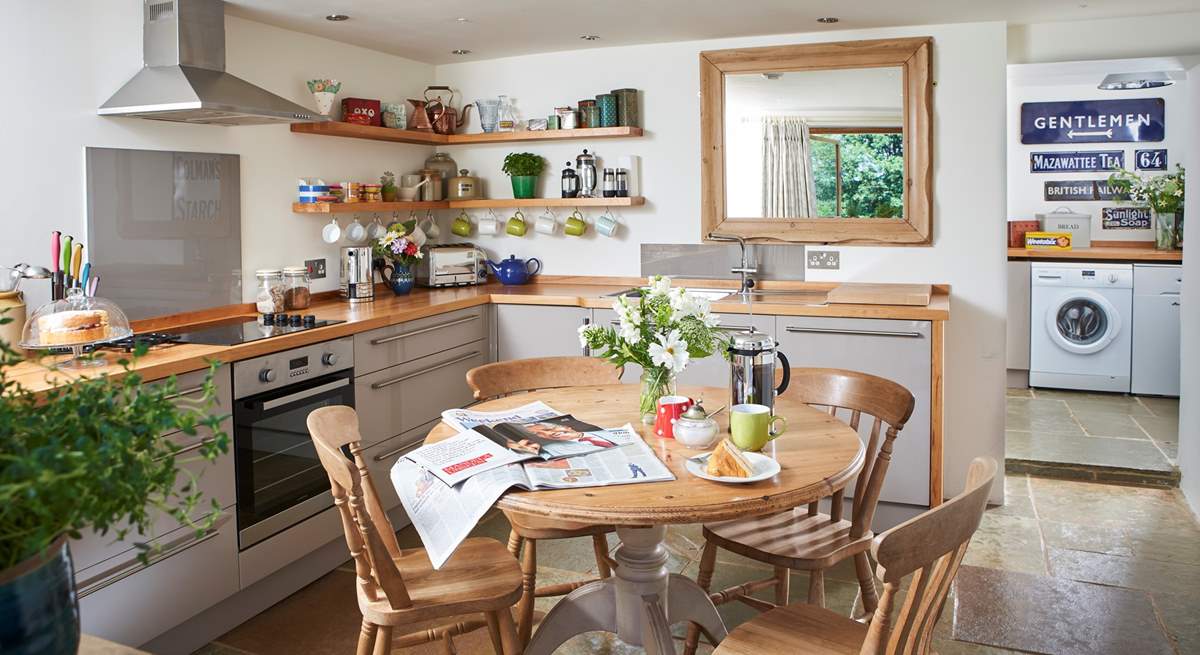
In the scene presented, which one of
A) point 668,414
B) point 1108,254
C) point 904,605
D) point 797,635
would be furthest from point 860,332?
point 1108,254

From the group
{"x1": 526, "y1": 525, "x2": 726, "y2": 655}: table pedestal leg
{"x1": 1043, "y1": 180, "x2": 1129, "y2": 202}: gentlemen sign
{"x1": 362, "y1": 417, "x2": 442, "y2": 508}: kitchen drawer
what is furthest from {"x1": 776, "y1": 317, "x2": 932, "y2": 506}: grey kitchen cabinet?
{"x1": 1043, "y1": 180, "x2": 1129, "y2": 202}: gentlemen sign

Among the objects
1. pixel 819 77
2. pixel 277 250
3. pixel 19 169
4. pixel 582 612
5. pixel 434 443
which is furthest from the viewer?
pixel 819 77

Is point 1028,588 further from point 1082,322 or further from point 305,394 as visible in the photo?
point 1082,322

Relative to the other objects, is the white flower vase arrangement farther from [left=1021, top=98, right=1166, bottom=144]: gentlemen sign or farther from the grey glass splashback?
[left=1021, top=98, right=1166, bottom=144]: gentlemen sign

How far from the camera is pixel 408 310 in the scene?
4051 millimetres

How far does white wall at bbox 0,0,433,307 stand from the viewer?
3111mm

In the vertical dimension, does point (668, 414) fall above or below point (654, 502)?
above

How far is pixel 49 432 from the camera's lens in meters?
0.76

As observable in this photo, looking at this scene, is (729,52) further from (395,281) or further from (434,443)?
(434,443)

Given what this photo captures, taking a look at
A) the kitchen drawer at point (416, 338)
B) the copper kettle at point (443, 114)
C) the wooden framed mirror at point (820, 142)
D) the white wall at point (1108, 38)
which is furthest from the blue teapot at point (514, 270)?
the white wall at point (1108, 38)

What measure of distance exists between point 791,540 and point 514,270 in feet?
9.48

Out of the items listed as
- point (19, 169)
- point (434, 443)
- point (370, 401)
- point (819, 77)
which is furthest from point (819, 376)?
point (19, 169)

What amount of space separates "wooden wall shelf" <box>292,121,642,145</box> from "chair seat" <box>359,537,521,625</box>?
94.2 inches

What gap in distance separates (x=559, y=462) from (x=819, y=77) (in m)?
3.06
